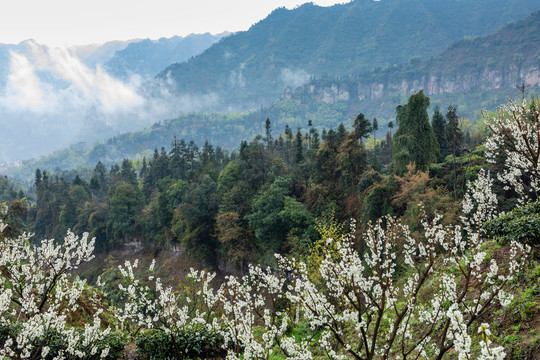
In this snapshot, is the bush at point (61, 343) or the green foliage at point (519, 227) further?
the bush at point (61, 343)

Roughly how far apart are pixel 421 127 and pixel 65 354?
2715 centimetres

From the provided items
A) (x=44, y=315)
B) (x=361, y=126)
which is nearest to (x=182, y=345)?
(x=44, y=315)

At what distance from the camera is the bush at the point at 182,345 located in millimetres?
11242

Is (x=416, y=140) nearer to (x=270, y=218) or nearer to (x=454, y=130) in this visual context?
(x=454, y=130)

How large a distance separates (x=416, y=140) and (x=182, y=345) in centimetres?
2384

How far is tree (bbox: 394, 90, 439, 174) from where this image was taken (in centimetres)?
2781

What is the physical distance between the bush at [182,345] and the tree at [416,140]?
21.5 meters

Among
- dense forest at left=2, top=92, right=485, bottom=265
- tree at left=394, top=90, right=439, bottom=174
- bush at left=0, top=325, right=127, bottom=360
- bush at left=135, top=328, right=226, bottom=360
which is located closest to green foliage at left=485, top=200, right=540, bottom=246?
bush at left=135, top=328, right=226, bottom=360

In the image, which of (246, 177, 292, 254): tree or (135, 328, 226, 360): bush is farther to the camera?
(246, 177, 292, 254): tree

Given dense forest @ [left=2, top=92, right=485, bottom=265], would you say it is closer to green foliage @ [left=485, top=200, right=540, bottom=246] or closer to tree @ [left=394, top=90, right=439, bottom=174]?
tree @ [left=394, top=90, right=439, bottom=174]

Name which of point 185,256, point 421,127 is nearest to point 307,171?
point 421,127

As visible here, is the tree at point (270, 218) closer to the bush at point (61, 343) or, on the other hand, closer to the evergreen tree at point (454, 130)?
the evergreen tree at point (454, 130)

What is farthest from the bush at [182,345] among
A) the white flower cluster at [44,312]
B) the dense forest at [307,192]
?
the dense forest at [307,192]

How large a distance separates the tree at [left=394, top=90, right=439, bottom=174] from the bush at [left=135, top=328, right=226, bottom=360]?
21547mm
